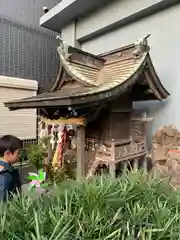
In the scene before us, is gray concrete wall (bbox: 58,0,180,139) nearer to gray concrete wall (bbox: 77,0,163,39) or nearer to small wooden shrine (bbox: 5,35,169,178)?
gray concrete wall (bbox: 77,0,163,39)

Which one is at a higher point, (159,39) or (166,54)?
(159,39)

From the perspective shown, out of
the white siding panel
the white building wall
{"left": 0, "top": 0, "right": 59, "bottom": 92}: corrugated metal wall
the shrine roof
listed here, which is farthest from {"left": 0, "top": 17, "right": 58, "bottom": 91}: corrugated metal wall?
the white building wall

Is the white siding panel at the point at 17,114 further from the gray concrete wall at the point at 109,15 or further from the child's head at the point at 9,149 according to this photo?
the child's head at the point at 9,149

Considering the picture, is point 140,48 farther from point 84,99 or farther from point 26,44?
point 26,44

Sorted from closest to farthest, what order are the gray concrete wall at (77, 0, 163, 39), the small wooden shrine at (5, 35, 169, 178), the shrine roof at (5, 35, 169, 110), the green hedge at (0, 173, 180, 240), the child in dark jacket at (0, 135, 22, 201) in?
the green hedge at (0, 173, 180, 240) < the child in dark jacket at (0, 135, 22, 201) < the shrine roof at (5, 35, 169, 110) < the small wooden shrine at (5, 35, 169, 178) < the gray concrete wall at (77, 0, 163, 39)

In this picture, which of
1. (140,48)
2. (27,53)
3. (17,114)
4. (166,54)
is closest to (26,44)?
(27,53)

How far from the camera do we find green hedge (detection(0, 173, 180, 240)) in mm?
681

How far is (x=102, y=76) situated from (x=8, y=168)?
110cm

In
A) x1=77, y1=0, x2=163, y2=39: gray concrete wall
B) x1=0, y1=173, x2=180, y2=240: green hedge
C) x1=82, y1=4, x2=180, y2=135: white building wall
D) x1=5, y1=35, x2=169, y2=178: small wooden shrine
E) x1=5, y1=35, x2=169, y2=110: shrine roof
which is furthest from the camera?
x1=77, y1=0, x2=163, y2=39: gray concrete wall

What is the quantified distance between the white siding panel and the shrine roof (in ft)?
5.61

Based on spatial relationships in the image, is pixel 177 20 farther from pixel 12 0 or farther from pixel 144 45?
pixel 12 0

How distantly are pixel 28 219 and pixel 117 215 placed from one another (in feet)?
0.97

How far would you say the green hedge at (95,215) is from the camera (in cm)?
68

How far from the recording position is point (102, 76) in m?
2.01
